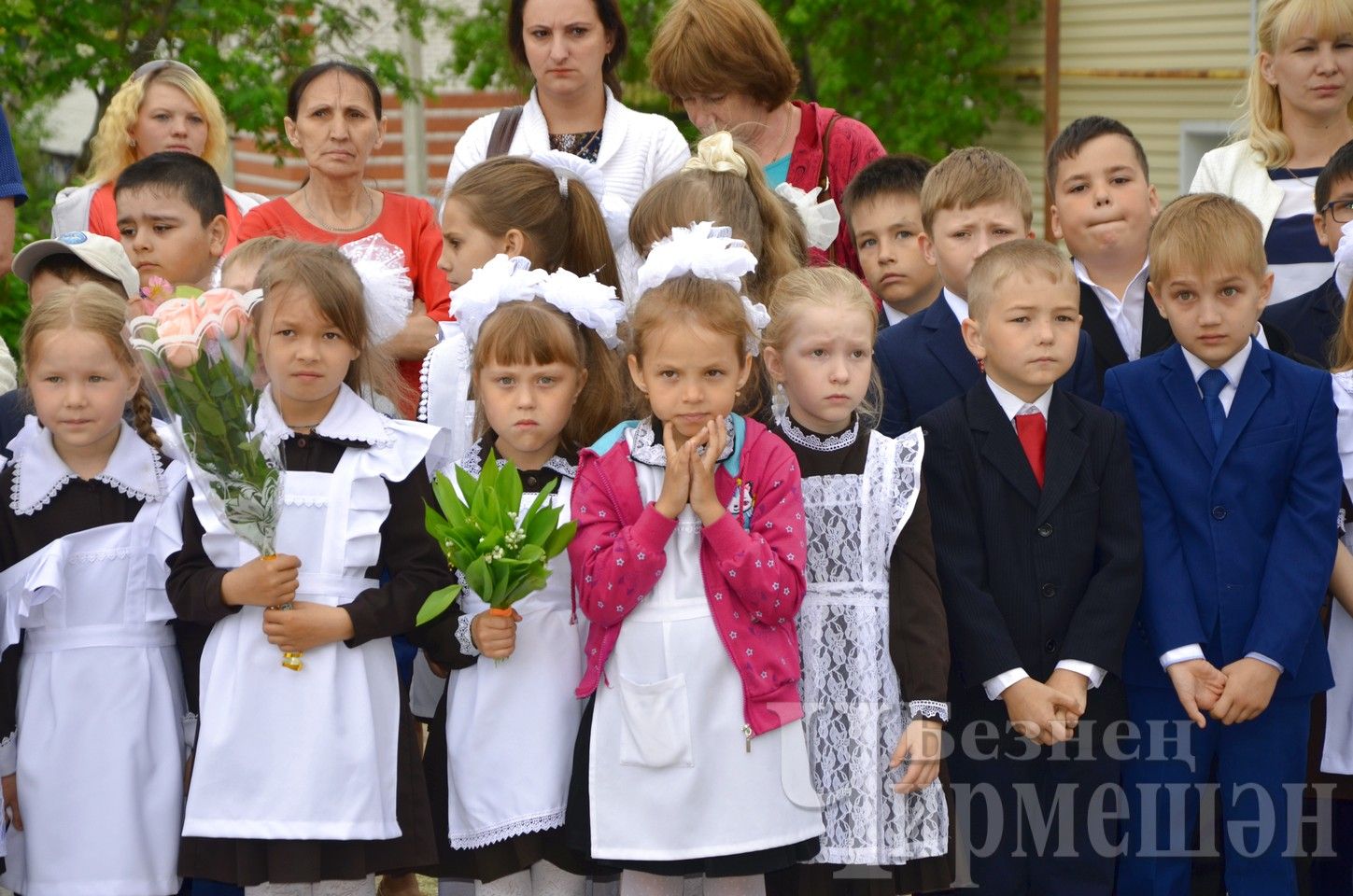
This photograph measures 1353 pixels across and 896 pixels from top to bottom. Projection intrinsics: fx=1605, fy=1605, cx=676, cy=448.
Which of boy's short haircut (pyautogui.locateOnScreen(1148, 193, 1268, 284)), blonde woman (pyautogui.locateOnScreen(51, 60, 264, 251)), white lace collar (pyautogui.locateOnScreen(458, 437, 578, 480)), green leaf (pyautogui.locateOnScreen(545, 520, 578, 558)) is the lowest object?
green leaf (pyautogui.locateOnScreen(545, 520, 578, 558))

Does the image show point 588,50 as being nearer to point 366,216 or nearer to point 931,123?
point 366,216

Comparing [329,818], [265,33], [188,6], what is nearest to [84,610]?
[329,818]

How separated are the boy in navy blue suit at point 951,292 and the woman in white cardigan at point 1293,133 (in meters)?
0.89

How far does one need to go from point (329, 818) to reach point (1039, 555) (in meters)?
1.88

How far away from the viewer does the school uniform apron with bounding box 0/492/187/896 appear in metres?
3.96

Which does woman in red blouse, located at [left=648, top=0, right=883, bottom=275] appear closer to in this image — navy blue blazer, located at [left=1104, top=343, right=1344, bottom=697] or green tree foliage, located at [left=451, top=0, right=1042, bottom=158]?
navy blue blazer, located at [left=1104, top=343, right=1344, bottom=697]

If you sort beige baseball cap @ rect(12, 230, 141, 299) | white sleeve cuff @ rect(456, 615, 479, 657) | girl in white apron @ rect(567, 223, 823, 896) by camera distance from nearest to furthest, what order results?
girl in white apron @ rect(567, 223, 823, 896)
white sleeve cuff @ rect(456, 615, 479, 657)
beige baseball cap @ rect(12, 230, 141, 299)

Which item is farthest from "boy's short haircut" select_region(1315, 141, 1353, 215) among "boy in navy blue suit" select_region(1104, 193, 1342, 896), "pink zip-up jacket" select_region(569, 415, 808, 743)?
"pink zip-up jacket" select_region(569, 415, 808, 743)

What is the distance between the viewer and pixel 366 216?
5.53m

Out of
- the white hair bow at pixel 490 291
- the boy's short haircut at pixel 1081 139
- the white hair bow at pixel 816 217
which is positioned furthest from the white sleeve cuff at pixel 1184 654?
the white hair bow at pixel 490 291

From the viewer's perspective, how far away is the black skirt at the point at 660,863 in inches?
146

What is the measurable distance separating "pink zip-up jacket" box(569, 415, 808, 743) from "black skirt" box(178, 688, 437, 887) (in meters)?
0.52

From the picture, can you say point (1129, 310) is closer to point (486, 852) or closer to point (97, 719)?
point (486, 852)

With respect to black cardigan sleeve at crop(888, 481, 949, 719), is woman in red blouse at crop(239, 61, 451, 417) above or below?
above
